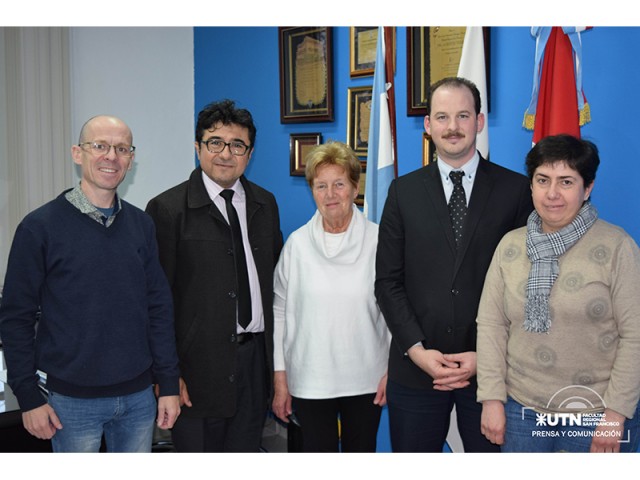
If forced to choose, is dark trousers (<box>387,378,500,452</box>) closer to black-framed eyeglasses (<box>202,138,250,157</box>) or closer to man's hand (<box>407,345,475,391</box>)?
man's hand (<box>407,345,475,391</box>)

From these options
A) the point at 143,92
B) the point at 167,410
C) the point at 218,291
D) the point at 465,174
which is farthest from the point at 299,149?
the point at 167,410

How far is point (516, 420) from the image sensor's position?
1742mm

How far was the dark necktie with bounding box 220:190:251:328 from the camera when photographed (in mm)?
2170

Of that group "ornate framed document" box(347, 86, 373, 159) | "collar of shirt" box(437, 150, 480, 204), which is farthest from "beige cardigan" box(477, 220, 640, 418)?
"ornate framed document" box(347, 86, 373, 159)

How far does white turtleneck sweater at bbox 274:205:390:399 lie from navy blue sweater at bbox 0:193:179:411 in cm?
55

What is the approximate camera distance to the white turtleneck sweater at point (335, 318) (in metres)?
2.08

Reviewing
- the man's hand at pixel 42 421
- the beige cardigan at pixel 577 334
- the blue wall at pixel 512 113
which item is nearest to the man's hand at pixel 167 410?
the man's hand at pixel 42 421

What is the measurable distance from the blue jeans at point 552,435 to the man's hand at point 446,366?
0.18 metres

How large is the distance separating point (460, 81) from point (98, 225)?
1.18m

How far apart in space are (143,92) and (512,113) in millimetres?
2646

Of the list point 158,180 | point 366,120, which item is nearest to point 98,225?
point 366,120

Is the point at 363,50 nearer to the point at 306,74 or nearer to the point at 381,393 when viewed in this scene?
the point at 306,74

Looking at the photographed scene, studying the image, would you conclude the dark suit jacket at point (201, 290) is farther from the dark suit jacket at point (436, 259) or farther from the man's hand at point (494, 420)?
the man's hand at point (494, 420)

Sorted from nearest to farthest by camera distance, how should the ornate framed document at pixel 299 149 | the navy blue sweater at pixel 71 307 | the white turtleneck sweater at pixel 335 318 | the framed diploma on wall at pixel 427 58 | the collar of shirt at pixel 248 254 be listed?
the navy blue sweater at pixel 71 307
the white turtleneck sweater at pixel 335 318
the collar of shirt at pixel 248 254
the framed diploma on wall at pixel 427 58
the ornate framed document at pixel 299 149
